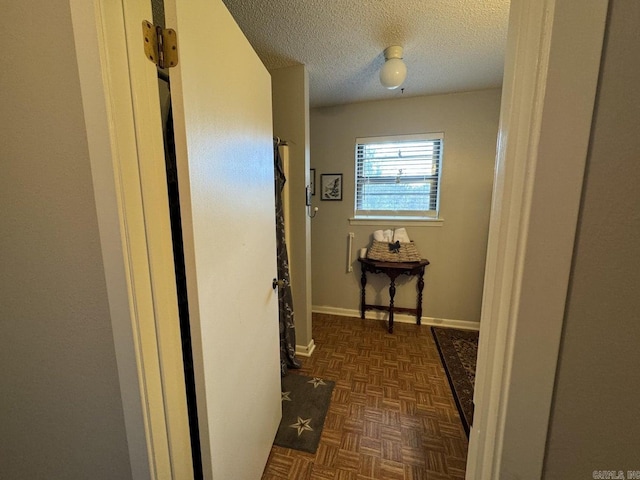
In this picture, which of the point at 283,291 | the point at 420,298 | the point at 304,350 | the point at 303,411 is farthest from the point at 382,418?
the point at 420,298

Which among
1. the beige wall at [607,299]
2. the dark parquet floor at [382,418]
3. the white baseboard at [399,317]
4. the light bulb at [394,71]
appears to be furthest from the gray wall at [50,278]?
the white baseboard at [399,317]

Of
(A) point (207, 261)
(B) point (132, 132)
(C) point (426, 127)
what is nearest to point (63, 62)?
(B) point (132, 132)

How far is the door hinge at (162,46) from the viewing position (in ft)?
2.05

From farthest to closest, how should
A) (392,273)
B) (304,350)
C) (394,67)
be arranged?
(392,273), (304,350), (394,67)

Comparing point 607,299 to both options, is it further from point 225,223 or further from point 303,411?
point 303,411

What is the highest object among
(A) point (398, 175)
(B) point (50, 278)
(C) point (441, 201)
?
(A) point (398, 175)

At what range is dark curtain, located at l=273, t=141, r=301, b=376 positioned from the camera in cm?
179

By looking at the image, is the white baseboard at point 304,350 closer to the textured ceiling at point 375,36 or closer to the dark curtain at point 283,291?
the dark curtain at point 283,291

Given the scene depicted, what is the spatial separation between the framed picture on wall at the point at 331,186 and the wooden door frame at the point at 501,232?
224 centimetres

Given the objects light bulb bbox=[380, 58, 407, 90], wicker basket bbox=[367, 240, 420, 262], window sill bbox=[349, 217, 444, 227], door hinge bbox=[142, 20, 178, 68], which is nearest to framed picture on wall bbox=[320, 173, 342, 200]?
window sill bbox=[349, 217, 444, 227]

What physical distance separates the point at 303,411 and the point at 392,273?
4.76ft

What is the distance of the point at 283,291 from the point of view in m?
1.90

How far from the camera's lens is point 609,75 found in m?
0.39

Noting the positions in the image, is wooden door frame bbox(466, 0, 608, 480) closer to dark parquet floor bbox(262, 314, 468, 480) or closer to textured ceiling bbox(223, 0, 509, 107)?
dark parquet floor bbox(262, 314, 468, 480)
